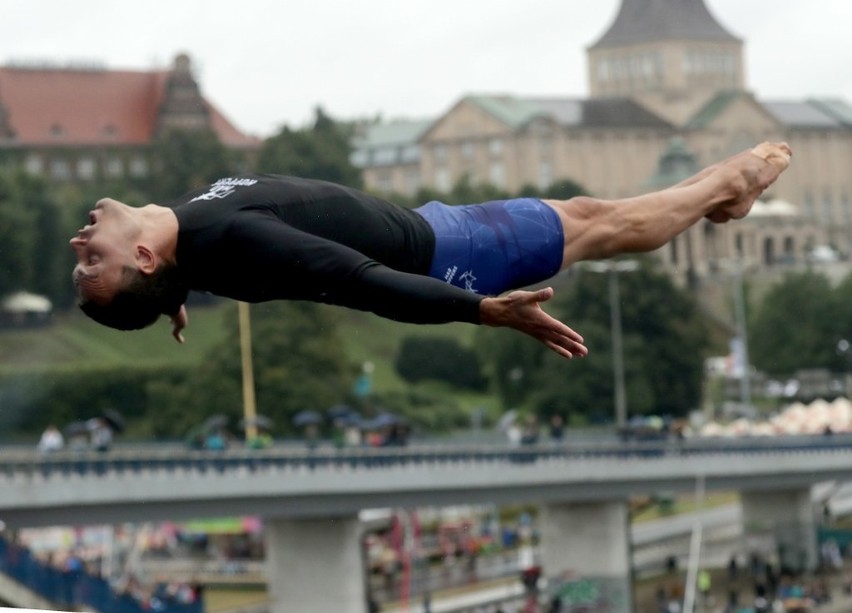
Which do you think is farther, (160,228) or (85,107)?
(85,107)

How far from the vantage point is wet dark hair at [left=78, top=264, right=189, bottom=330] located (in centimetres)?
779

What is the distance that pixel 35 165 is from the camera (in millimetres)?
155500

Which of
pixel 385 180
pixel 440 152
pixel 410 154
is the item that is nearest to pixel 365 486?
pixel 440 152

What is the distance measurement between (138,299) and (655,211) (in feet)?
7.41

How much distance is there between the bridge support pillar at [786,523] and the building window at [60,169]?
89664 mm

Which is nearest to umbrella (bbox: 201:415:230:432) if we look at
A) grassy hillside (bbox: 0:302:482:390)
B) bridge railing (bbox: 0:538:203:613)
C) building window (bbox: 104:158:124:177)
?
bridge railing (bbox: 0:538:203:613)

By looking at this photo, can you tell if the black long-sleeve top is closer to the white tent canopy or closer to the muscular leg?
the muscular leg

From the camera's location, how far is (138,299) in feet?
25.8

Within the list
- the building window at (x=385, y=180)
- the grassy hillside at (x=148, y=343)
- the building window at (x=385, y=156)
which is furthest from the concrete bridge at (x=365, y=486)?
the building window at (x=385, y=156)

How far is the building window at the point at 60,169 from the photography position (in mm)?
154750

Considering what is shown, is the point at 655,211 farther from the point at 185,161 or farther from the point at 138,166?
the point at 138,166

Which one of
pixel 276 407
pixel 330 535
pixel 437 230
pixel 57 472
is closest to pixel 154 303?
pixel 437 230

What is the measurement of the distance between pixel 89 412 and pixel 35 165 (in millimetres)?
51000

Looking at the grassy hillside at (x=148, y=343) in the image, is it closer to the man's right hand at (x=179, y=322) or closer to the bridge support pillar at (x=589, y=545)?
the bridge support pillar at (x=589, y=545)
